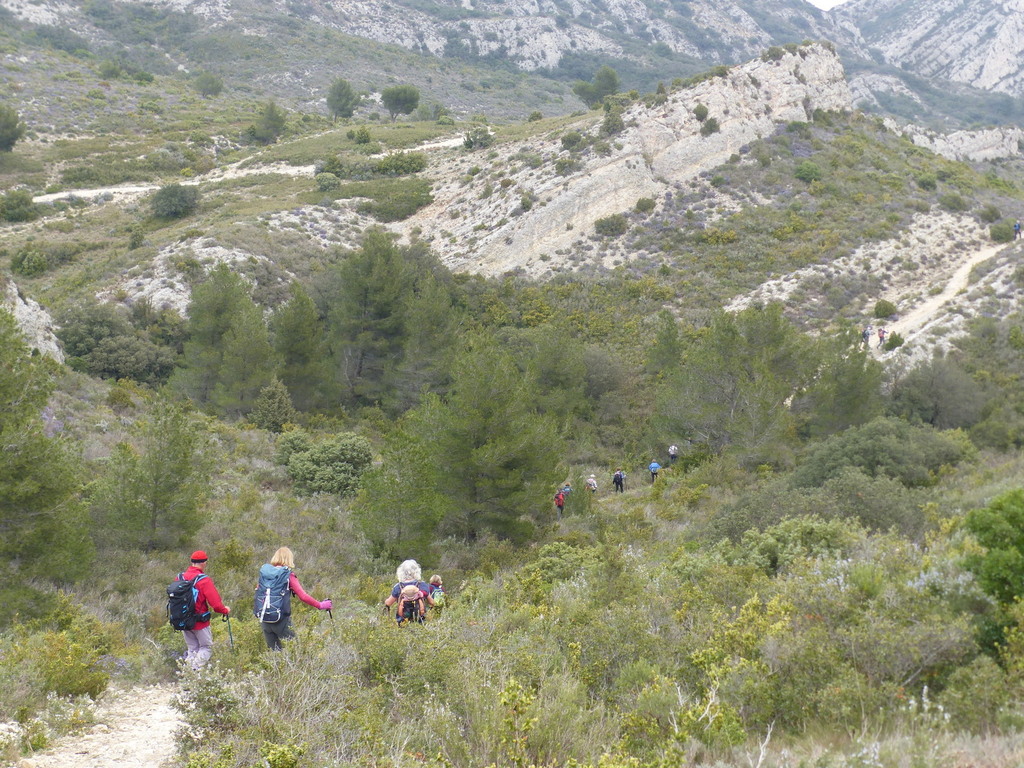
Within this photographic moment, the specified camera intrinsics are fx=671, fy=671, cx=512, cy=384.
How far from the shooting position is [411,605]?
297 inches

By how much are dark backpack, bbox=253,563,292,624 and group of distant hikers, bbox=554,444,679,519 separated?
12.1 meters

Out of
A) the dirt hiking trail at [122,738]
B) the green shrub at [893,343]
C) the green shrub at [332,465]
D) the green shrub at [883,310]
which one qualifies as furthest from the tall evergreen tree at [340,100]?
the dirt hiking trail at [122,738]

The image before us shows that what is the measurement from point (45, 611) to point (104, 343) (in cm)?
1976

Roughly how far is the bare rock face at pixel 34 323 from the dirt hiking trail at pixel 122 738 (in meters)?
18.5

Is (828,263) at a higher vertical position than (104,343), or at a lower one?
higher

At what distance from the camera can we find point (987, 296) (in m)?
30.6

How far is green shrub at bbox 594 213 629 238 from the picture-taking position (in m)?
41.4

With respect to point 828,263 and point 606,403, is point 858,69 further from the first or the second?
point 606,403

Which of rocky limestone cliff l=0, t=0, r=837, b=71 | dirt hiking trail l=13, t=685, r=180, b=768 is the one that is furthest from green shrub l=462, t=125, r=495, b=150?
rocky limestone cliff l=0, t=0, r=837, b=71

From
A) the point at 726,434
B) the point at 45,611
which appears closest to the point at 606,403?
the point at 726,434

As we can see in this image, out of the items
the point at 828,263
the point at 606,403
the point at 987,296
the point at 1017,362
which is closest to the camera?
the point at 1017,362

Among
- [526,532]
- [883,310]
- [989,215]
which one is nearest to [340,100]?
[883,310]

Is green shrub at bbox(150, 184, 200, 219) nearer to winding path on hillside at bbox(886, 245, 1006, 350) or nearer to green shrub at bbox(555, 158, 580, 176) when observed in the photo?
green shrub at bbox(555, 158, 580, 176)

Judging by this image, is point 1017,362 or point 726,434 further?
point 1017,362
